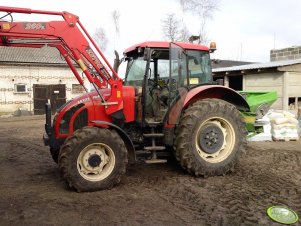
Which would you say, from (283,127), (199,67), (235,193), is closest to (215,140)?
(235,193)

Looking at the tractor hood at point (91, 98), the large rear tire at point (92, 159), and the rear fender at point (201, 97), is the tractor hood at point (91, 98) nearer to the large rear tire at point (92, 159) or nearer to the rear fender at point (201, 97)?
the large rear tire at point (92, 159)

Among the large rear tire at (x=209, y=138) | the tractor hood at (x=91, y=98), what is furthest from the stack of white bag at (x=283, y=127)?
the tractor hood at (x=91, y=98)

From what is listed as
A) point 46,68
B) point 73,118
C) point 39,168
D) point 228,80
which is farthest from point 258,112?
point 46,68

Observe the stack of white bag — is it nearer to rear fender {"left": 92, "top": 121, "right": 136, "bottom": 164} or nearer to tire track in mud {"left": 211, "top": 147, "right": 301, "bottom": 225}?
tire track in mud {"left": 211, "top": 147, "right": 301, "bottom": 225}

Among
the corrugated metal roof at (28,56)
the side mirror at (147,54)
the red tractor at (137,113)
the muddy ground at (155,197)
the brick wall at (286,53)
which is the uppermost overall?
the corrugated metal roof at (28,56)

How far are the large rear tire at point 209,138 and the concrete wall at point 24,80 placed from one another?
20.8 m

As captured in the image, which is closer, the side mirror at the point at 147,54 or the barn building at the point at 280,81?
the side mirror at the point at 147,54

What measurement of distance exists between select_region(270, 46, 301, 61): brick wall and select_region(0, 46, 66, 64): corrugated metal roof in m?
14.8

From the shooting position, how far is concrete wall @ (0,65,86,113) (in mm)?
23406

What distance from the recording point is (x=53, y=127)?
18.5 ft

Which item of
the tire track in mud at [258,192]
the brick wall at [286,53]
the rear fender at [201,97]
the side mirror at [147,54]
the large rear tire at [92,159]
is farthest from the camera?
the brick wall at [286,53]

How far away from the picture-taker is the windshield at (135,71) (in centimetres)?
618

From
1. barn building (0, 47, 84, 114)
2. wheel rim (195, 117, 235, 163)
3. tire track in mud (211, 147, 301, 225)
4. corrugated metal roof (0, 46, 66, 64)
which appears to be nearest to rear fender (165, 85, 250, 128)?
wheel rim (195, 117, 235, 163)

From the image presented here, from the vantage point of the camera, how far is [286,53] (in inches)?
730
